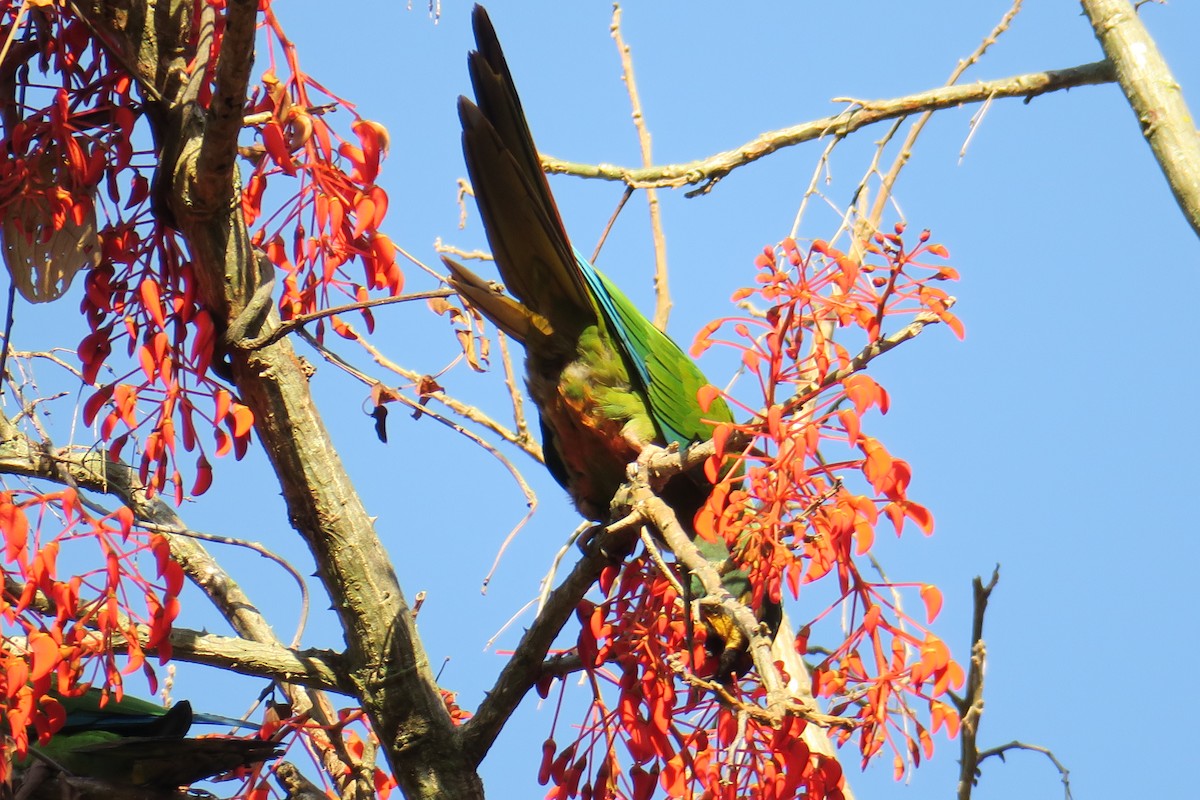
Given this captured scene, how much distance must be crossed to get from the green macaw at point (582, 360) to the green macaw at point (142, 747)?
1.20 m

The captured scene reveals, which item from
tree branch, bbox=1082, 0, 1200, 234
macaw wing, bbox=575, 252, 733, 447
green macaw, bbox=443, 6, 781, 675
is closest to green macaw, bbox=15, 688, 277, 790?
green macaw, bbox=443, 6, 781, 675

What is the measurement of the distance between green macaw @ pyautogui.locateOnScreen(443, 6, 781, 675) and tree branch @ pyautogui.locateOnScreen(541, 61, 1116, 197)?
24 cm

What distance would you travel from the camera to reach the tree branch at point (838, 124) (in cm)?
316

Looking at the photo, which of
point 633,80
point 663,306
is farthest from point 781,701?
point 633,80

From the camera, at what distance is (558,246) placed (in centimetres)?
315

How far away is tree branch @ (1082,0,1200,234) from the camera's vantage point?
8.57 ft

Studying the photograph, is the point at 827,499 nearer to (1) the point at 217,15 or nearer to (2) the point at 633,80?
(1) the point at 217,15

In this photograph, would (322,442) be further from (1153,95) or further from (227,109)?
(1153,95)

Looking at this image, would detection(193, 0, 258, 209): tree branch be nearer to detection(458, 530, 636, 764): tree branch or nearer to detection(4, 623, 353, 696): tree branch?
detection(4, 623, 353, 696): tree branch

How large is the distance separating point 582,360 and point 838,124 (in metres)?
1.01

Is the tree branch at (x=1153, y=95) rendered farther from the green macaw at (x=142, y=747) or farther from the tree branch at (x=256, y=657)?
the green macaw at (x=142, y=747)

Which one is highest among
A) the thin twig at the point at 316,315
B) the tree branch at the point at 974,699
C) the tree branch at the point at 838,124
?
the tree branch at the point at 838,124

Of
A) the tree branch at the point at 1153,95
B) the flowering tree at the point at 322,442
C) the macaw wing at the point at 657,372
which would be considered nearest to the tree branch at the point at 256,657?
the flowering tree at the point at 322,442

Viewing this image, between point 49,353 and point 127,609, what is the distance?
5.29ft
